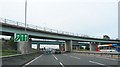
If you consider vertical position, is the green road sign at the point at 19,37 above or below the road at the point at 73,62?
above

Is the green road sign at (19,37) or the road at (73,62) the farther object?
the green road sign at (19,37)

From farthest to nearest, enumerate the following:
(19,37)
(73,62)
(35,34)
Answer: (35,34) < (19,37) < (73,62)

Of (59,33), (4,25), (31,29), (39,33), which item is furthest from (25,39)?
(59,33)

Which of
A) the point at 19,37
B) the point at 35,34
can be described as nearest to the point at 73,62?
the point at 19,37

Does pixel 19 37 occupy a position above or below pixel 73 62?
above

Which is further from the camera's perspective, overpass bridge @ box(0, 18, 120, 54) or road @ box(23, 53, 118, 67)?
overpass bridge @ box(0, 18, 120, 54)

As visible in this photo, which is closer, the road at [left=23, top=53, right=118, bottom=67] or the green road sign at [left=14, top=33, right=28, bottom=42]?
the road at [left=23, top=53, right=118, bottom=67]

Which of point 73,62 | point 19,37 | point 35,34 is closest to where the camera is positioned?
point 73,62

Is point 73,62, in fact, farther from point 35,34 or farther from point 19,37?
point 35,34

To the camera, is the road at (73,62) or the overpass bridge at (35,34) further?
the overpass bridge at (35,34)

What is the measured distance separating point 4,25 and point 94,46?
229ft

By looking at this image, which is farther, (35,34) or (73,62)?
(35,34)

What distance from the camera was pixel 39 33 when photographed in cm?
6431

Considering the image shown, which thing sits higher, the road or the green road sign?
the green road sign
